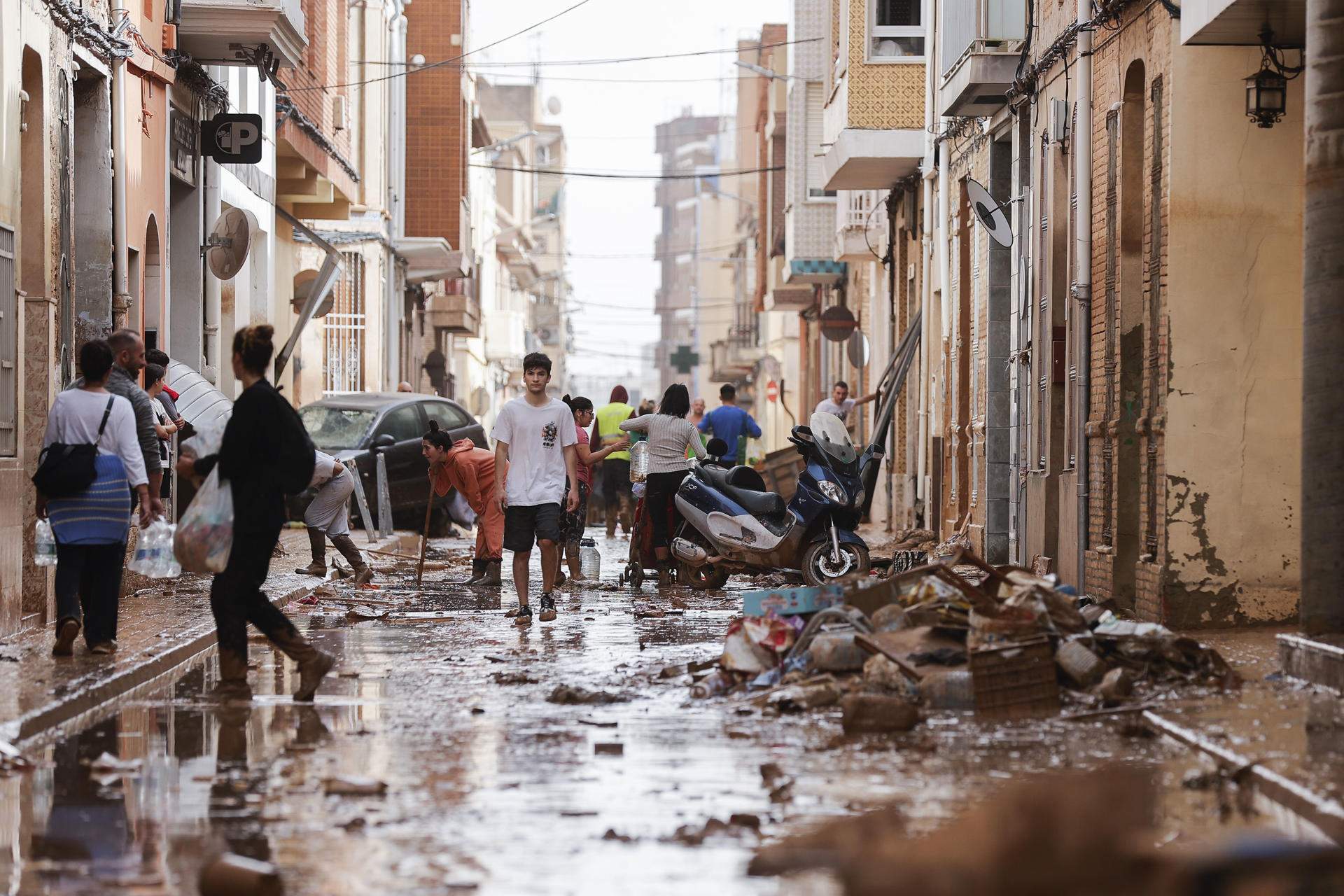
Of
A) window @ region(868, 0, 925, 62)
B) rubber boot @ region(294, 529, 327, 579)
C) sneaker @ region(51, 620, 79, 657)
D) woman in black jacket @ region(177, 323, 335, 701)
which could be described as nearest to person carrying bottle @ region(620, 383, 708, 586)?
rubber boot @ region(294, 529, 327, 579)

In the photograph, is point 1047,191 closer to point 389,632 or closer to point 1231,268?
point 1231,268

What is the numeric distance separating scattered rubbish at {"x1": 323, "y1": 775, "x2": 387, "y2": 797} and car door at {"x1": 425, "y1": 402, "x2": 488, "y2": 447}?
19.7m

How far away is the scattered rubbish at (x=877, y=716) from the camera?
8.52 meters

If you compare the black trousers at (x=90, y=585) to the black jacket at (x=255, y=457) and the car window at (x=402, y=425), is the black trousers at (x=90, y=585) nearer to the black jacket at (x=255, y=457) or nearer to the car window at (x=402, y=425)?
the black jacket at (x=255, y=457)

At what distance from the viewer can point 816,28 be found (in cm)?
4256

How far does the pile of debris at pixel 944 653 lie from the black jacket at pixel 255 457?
226 cm

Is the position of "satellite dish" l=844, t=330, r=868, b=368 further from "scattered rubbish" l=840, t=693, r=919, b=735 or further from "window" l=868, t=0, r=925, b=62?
"scattered rubbish" l=840, t=693, r=919, b=735

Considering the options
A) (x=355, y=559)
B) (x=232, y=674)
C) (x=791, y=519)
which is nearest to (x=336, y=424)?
(x=355, y=559)

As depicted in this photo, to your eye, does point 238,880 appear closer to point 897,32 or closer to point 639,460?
point 639,460

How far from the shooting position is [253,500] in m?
9.90

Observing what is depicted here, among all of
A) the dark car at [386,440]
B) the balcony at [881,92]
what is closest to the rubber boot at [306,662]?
the dark car at [386,440]

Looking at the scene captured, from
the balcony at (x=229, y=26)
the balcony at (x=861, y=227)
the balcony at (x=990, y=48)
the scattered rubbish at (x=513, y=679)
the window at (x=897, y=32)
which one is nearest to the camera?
the scattered rubbish at (x=513, y=679)

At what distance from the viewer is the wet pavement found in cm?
579

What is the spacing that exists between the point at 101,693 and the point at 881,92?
60.9 ft
